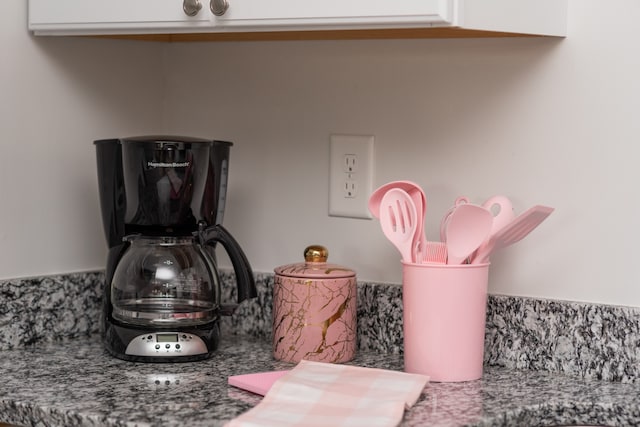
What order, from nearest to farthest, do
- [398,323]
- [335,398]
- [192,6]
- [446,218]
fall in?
[335,398], [192,6], [446,218], [398,323]

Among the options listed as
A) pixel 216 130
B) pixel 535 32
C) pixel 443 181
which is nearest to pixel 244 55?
pixel 216 130

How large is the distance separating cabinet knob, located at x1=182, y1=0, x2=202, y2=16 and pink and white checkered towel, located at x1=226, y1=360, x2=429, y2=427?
0.49 meters

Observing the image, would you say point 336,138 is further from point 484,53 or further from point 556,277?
point 556,277

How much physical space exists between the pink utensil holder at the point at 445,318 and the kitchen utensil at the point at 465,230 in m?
0.02

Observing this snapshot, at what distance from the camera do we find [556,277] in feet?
4.80

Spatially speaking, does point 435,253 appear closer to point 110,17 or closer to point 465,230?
point 465,230

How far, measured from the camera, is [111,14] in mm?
1432

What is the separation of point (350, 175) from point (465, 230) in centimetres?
33

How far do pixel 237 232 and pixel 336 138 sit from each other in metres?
0.25

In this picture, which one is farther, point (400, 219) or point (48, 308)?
point (48, 308)

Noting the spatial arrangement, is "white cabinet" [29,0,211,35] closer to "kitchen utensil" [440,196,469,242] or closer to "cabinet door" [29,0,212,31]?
"cabinet door" [29,0,212,31]

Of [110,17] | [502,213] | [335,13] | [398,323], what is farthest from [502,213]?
[110,17]

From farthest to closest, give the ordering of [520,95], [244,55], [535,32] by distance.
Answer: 1. [244,55]
2. [520,95]
3. [535,32]


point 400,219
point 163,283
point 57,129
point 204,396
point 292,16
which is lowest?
point 204,396
